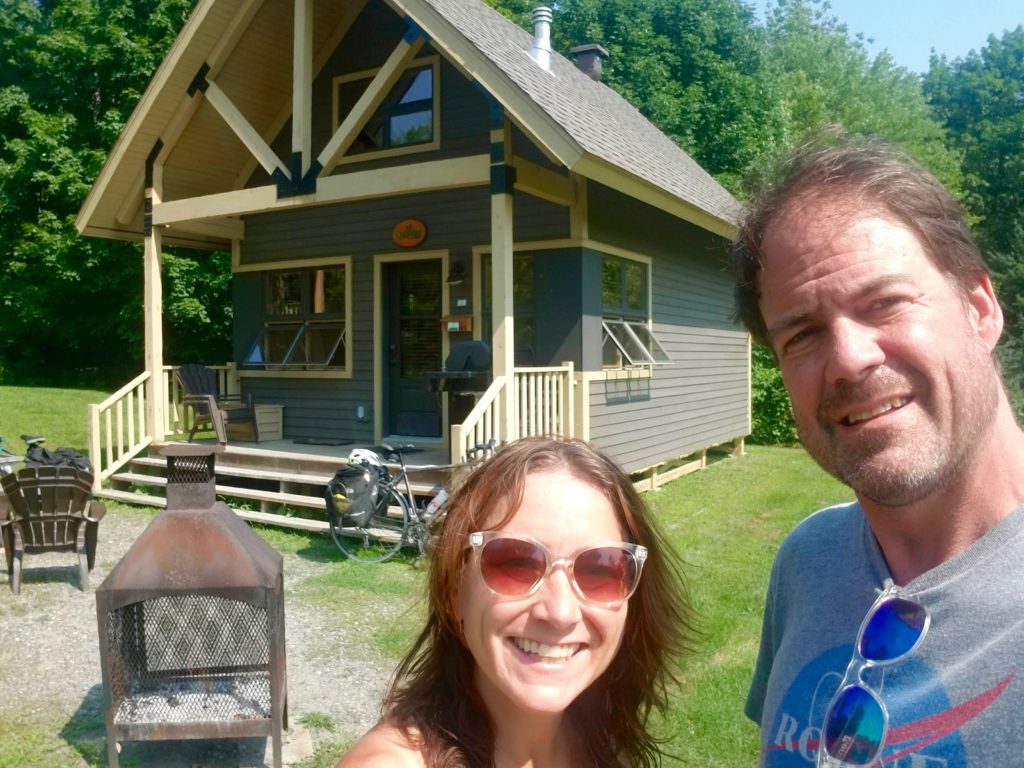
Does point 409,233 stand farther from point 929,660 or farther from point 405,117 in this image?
point 929,660

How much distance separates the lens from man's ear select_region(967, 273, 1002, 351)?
1453 mm

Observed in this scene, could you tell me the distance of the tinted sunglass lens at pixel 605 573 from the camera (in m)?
1.48

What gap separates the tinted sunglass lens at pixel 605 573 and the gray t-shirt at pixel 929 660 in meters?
0.30

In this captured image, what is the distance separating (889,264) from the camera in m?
1.42

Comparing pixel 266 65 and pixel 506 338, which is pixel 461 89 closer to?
Result: pixel 266 65

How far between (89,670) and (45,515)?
1.85 metres

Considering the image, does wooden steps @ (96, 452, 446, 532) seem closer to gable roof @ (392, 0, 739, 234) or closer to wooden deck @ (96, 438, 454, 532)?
wooden deck @ (96, 438, 454, 532)

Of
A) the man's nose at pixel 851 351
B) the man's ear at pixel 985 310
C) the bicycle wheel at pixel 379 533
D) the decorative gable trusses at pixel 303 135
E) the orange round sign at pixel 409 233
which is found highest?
the decorative gable trusses at pixel 303 135

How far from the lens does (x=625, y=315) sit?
409 inches

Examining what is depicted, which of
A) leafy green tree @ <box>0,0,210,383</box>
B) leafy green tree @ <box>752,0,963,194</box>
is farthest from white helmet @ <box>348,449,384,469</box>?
leafy green tree @ <box>752,0,963,194</box>

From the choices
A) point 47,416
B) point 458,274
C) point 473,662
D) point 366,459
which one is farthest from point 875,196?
point 47,416

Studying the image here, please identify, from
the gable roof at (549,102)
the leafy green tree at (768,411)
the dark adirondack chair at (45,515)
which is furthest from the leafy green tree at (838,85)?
the dark adirondack chair at (45,515)

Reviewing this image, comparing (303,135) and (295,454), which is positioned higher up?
(303,135)

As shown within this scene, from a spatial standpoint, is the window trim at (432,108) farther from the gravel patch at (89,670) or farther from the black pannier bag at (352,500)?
the gravel patch at (89,670)
